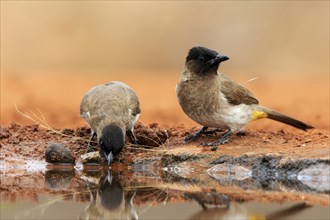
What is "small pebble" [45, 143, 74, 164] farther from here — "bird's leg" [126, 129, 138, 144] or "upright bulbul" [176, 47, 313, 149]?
"upright bulbul" [176, 47, 313, 149]

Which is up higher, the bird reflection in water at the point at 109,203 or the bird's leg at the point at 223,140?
the bird's leg at the point at 223,140

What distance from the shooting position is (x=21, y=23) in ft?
66.4

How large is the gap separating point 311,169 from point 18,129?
4.30 metres

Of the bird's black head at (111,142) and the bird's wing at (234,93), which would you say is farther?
the bird's wing at (234,93)

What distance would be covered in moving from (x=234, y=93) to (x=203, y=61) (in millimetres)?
530

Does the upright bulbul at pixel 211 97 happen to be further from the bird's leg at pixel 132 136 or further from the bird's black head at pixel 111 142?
the bird's black head at pixel 111 142

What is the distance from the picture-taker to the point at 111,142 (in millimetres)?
10109

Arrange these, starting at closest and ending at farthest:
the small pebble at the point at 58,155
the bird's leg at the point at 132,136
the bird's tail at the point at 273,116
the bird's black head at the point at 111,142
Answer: the bird's black head at the point at 111,142
the small pebble at the point at 58,155
the bird's leg at the point at 132,136
the bird's tail at the point at 273,116

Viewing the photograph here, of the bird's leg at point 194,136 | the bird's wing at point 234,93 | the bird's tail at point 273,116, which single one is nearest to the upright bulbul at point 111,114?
the bird's leg at point 194,136

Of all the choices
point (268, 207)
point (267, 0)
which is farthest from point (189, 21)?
point (268, 207)

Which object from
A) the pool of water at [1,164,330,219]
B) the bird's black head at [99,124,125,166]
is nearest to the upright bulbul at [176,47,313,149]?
the pool of water at [1,164,330,219]

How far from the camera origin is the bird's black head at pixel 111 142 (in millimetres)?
10109

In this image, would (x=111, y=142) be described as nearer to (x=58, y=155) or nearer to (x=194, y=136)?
(x=58, y=155)

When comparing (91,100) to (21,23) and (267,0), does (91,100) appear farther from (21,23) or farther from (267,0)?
(267,0)
